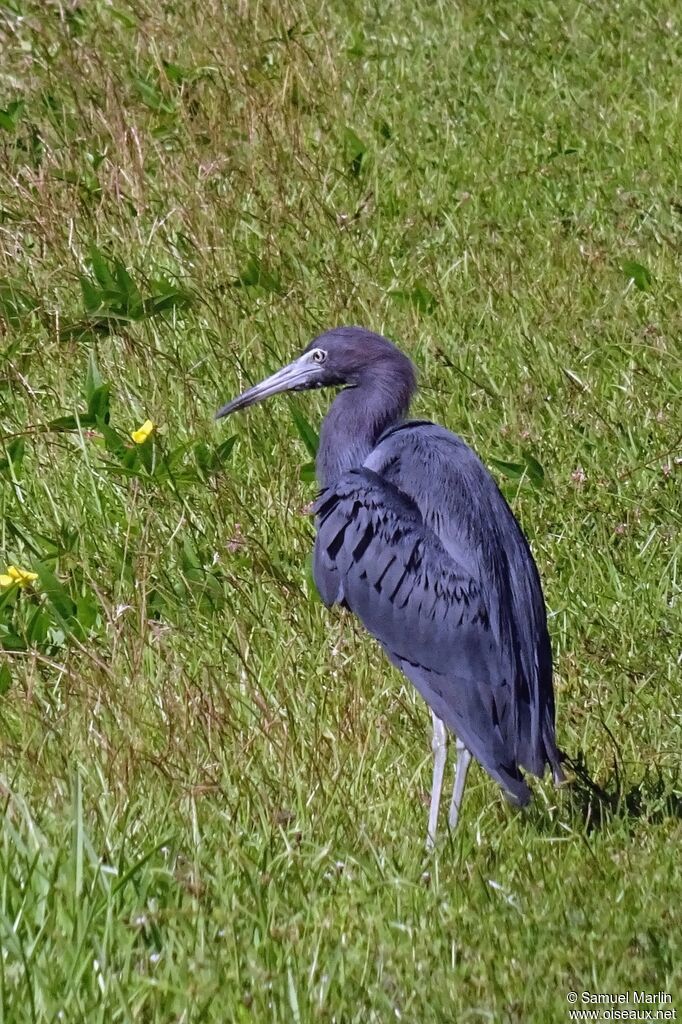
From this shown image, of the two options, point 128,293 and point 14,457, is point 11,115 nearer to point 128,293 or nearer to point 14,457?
point 128,293

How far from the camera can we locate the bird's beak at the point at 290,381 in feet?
15.0

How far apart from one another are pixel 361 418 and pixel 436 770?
117 centimetres

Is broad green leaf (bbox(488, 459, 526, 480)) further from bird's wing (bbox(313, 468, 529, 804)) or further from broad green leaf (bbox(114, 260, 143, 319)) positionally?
broad green leaf (bbox(114, 260, 143, 319))

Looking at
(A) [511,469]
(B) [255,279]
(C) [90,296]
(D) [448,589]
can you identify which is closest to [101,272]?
(C) [90,296]

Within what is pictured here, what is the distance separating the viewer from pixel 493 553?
3.90 meters

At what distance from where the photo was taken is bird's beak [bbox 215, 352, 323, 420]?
180 inches

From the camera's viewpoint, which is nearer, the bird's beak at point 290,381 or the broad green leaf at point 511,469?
the bird's beak at point 290,381

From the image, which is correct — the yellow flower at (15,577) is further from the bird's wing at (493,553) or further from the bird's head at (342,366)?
the bird's wing at (493,553)

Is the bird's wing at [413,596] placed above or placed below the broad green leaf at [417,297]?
above

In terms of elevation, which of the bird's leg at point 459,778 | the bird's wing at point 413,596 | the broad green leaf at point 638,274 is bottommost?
the bird's leg at point 459,778

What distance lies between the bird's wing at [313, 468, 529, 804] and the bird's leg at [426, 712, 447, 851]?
6 centimetres

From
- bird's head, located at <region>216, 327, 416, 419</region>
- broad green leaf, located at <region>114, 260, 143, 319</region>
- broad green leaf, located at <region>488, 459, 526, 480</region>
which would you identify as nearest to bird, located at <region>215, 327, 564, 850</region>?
bird's head, located at <region>216, 327, 416, 419</region>

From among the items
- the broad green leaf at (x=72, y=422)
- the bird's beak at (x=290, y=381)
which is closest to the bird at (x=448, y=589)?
the bird's beak at (x=290, y=381)

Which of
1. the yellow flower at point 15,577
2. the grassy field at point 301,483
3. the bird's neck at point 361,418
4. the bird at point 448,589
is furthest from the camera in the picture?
the bird's neck at point 361,418
